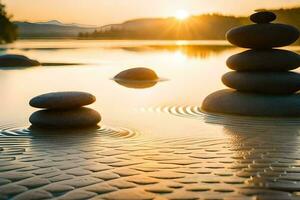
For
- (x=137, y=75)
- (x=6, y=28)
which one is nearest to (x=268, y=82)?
(x=137, y=75)

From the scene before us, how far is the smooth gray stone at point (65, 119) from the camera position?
10773mm

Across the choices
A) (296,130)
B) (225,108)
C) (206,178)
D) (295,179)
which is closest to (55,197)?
(206,178)

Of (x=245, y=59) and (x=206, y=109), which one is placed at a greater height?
(x=245, y=59)

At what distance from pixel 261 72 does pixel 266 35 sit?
3.14ft

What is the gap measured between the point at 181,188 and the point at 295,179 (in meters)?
1.43

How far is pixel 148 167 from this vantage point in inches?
282

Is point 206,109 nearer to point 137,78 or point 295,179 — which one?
point 295,179

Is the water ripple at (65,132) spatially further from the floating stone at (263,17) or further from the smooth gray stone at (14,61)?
the smooth gray stone at (14,61)

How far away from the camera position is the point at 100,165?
7.28 m

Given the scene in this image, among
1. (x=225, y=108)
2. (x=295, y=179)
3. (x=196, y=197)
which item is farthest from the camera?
(x=225, y=108)

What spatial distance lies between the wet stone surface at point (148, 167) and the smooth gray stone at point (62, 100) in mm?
1099

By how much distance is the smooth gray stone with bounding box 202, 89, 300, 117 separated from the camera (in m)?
13.1

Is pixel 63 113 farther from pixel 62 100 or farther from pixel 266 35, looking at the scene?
pixel 266 35

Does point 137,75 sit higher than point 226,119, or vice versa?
point 226,119
